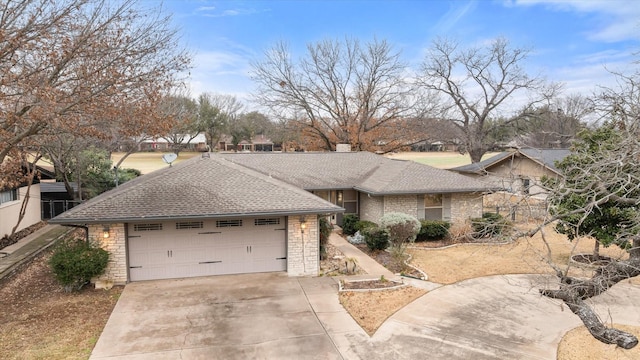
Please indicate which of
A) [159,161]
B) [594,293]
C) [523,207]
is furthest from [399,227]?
[159,161]

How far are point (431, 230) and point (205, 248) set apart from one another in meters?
10.2

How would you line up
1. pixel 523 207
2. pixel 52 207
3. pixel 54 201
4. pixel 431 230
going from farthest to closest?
pixel 52 207
pixel 54 201
pixel 431 230
pixel 523 207

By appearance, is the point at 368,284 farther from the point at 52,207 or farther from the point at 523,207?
the point at 52,207

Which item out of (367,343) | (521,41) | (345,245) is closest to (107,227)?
(367,343)

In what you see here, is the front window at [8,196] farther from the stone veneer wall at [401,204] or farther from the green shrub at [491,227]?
the green shrub at [491,227]

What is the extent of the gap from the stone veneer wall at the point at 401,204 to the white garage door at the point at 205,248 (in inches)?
271

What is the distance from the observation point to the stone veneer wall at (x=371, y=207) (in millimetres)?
18894

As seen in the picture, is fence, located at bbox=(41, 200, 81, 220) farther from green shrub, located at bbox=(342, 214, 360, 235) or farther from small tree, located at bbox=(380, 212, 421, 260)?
small tree, located at bbox=(380, 212, 421, 260)

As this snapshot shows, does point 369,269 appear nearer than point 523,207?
No

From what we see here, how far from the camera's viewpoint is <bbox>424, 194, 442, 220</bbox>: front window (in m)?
19.4

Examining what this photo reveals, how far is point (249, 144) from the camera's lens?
71.9 m

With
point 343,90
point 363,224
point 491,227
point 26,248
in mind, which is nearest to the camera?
point 491,227

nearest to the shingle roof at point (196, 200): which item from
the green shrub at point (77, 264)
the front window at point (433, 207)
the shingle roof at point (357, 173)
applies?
the green shrub at point (77, 264)

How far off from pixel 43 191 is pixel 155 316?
764 inches
